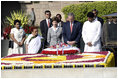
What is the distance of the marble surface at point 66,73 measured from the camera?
209 inches

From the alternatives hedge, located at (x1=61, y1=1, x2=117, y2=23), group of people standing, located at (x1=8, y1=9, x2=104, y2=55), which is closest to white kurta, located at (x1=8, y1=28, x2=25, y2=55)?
group of people standing, located at (x1=8, y1=9, x2=104, y2=55)

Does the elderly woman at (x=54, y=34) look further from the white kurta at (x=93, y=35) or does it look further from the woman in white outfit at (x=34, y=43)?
the white kurta at (x=93, y=35)

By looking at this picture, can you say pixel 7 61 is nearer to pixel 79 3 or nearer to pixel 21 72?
pixel 21 72

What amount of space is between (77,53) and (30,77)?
2256 mm

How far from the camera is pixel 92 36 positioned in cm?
938

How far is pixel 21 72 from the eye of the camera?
5398 millimetres

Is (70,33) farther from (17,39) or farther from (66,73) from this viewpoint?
(66,73)

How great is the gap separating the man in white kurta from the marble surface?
4020 mm

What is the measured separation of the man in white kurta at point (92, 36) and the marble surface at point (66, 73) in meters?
4.02

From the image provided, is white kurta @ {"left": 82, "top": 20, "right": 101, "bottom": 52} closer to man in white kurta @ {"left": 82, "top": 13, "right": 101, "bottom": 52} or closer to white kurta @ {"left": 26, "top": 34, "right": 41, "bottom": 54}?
man in white kurta @ {"left": 82, "top": 13, "right": 101, "bottom": 52}

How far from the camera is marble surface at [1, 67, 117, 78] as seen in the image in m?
5.31

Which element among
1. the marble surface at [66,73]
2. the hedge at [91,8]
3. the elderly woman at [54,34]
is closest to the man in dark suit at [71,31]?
the elderly woman at [54,34]

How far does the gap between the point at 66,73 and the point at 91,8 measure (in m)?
15.9

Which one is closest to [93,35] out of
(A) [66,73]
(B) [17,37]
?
(B) [17,37]
